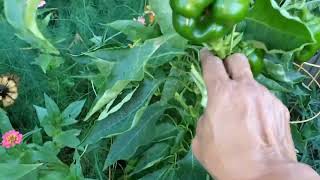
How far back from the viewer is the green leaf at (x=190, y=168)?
4.08 feet

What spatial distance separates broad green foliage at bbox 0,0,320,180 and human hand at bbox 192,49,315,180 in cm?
6

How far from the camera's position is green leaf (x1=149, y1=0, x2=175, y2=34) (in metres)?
0.95

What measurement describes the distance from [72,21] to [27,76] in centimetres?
24

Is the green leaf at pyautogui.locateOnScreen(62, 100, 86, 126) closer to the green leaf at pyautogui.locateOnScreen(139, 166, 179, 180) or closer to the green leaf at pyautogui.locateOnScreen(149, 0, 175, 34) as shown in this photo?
the green leaf at pyautogui.locateOnScreen(139, 166, 179, 180)

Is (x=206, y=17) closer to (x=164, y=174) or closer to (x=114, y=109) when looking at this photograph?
(x=114, y=109)

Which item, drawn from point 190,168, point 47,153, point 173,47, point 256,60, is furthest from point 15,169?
point 256,60

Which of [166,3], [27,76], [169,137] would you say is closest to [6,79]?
[27,76]

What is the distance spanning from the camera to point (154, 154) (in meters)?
1.33

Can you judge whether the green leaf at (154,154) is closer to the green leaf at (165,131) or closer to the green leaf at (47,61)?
the green leaf at (165,131)

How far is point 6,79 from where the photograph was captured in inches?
62.2

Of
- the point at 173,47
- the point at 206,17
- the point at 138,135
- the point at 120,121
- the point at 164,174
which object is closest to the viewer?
the point at 206,17

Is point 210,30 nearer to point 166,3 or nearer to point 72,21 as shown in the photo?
point 166,3

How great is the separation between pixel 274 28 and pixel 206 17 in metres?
0.10

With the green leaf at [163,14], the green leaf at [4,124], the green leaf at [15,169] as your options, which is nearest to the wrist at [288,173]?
the green leaf at [163,14]
